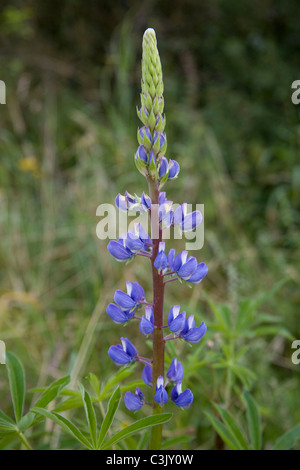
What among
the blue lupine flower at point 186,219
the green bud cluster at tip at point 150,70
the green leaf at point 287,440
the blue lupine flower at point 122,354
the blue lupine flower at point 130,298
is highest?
the green bud cluster at tip at point 150,70

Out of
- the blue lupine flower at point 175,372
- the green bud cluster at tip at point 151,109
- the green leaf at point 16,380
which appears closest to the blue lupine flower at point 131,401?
the blue lupine flower at point 175,372

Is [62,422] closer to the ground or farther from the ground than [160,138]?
closer to the ground

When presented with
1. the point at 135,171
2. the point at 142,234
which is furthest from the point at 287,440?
the point at 135,171

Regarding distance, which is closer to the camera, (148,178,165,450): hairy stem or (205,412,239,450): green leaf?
(148,178,165,450): hairy stem

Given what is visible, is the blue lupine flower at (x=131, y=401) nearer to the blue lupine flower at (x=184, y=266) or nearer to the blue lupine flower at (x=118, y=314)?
the blue lupine flower at (x=118, y=314)

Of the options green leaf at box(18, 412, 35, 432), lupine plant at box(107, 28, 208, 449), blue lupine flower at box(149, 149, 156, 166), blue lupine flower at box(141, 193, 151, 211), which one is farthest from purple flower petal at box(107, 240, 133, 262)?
green leaf at box(18, 412, 35, 432)

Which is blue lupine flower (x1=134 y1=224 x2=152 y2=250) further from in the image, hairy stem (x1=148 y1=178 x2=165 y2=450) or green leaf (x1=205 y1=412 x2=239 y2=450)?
green leaf (x1=205 y1=412 x2=239 y2=450)

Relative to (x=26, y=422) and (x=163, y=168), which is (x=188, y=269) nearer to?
(x=163, y=168)
